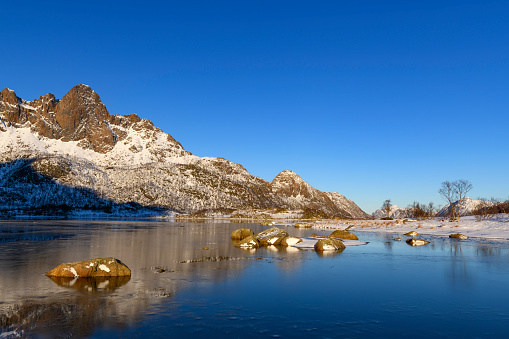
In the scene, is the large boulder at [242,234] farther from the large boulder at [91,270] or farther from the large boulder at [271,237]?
the large boulder at [91,270]

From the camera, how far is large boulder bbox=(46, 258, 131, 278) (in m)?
20.8

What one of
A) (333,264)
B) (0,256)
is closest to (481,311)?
(333,264)

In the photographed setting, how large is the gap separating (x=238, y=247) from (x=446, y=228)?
5311 cm

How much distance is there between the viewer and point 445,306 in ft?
48.4

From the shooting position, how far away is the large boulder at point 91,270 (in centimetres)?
2075

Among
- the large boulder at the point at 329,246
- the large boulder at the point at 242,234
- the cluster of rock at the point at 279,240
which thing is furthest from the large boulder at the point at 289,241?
the large boulder at the point at 242,234

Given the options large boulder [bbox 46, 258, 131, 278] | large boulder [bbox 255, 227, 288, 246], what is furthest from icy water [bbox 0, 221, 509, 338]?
large boulder [bbox 255, 227, 288, 246]

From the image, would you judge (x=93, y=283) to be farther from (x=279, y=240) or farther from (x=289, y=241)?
(x=279, y=240)

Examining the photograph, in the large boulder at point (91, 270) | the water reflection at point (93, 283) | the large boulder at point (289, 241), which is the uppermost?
the large boulder at point (91, 270)

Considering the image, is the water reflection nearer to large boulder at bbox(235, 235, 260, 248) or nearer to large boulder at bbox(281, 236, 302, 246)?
large boulder at bbox(235, 235, 260, 248)

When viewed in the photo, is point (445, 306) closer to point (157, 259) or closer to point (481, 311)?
point (481, 311)

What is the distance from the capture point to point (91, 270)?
21078 mm

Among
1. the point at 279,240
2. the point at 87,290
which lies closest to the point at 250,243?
the point at 279,240

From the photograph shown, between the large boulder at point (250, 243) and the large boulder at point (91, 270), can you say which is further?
the large boulder at point (250, 243)
